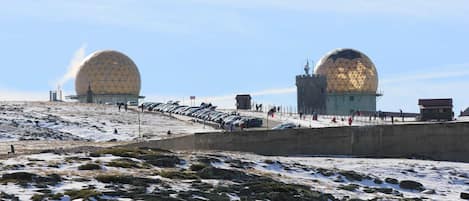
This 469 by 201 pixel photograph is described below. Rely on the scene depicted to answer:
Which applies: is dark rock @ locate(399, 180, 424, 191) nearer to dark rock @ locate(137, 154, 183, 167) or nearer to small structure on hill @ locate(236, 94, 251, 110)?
dark rock @ locate(137, 154, 183, 167)

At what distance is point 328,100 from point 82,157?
83784 mm

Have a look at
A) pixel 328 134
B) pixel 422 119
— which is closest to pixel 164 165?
pixel 328 134

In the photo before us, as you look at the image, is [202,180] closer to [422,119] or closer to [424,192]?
[424,192]

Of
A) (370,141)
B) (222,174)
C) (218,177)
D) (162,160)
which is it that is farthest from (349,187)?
(370,141)

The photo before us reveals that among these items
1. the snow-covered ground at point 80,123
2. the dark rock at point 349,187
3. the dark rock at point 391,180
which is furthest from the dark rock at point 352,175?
the snow-covered ground at point 80,123

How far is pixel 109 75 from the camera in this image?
391ft

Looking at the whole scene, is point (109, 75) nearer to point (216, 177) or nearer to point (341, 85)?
point (341, 85)

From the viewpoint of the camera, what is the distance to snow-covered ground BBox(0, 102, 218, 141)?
2596 inches

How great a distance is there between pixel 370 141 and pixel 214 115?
4142 cm

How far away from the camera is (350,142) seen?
41500mm

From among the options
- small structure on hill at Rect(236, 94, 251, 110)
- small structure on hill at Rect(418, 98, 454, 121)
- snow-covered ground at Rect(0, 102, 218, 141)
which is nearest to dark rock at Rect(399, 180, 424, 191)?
snow-covered ground at Rect(0, 102, 218, 141)

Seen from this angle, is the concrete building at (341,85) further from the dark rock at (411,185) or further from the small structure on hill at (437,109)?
the dark rock at (411,185)

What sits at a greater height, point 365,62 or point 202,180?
point 365,62

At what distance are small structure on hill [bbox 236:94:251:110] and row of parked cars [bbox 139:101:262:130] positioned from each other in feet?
30.4
